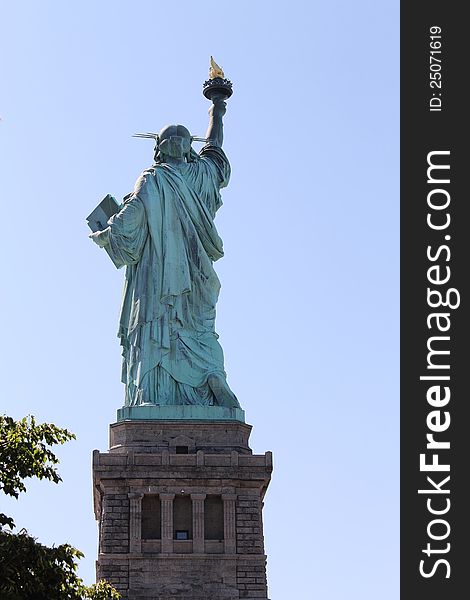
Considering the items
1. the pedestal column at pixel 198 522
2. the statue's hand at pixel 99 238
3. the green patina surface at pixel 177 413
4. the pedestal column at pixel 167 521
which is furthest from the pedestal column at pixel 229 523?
the statue's hand at pixel 99 238

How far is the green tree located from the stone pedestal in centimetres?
1745

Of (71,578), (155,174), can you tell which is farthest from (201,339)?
(71,578)

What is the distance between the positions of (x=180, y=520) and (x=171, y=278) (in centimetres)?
832

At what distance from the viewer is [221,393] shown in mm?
47562

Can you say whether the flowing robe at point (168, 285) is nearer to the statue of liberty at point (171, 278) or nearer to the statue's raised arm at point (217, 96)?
the statue of liberty at point (171, 278)

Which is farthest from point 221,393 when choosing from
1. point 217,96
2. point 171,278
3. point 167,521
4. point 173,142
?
point 217,96

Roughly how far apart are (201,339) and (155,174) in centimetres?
584

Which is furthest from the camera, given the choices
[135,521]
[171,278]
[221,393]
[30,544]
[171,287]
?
[171,278]

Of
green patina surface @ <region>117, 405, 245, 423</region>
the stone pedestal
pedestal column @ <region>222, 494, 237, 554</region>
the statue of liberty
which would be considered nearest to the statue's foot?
the statue of liberty

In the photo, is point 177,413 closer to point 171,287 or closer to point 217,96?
point 171,287

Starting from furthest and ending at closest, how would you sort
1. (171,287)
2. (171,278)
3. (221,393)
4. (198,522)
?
(171,278) → (171,287) → (221,393) → (198,522)

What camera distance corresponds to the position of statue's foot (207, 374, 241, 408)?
156 ft

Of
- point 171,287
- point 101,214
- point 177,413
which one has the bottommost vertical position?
point 177,413

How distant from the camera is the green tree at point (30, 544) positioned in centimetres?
2533
